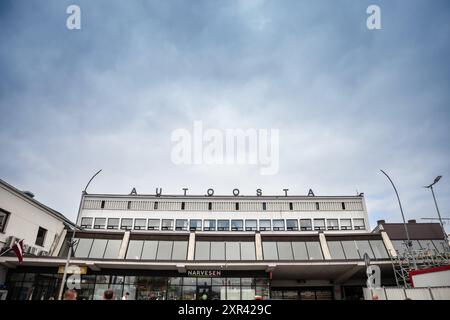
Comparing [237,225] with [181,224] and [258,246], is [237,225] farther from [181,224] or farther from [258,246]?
[258,246]

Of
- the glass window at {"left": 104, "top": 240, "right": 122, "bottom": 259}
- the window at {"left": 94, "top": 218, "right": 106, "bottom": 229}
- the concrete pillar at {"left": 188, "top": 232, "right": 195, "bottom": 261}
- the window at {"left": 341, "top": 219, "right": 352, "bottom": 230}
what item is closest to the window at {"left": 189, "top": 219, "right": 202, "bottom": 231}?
the window at {"left": 94, "top": 218, "right": 106, "bottom": 229}

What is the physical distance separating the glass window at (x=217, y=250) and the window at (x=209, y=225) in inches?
575

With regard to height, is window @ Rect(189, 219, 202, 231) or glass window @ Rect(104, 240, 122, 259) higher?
window @ Rect(189, 219, 202, 231)

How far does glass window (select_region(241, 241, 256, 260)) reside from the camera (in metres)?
24.2

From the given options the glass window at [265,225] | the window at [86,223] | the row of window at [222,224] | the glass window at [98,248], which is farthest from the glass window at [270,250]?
the window at [86,223]

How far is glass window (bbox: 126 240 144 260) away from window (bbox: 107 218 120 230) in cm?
1676

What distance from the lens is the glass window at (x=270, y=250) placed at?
79.0ft

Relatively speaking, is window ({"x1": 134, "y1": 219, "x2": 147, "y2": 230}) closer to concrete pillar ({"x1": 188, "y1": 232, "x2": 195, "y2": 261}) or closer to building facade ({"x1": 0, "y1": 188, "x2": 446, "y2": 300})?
building facade ({"x1": 0, "y1": 188, "x2": 446, "y2": 300})

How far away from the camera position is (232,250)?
2480 centimetres

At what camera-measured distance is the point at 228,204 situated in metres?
41.7

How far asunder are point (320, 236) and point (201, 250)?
450 inches

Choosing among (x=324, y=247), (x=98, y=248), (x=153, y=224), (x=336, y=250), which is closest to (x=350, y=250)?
(x=336, y=250)

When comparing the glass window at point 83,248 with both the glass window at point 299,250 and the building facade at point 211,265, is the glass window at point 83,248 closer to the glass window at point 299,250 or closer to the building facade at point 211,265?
the building facade at point 211,265

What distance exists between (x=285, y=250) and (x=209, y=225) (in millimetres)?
17495
